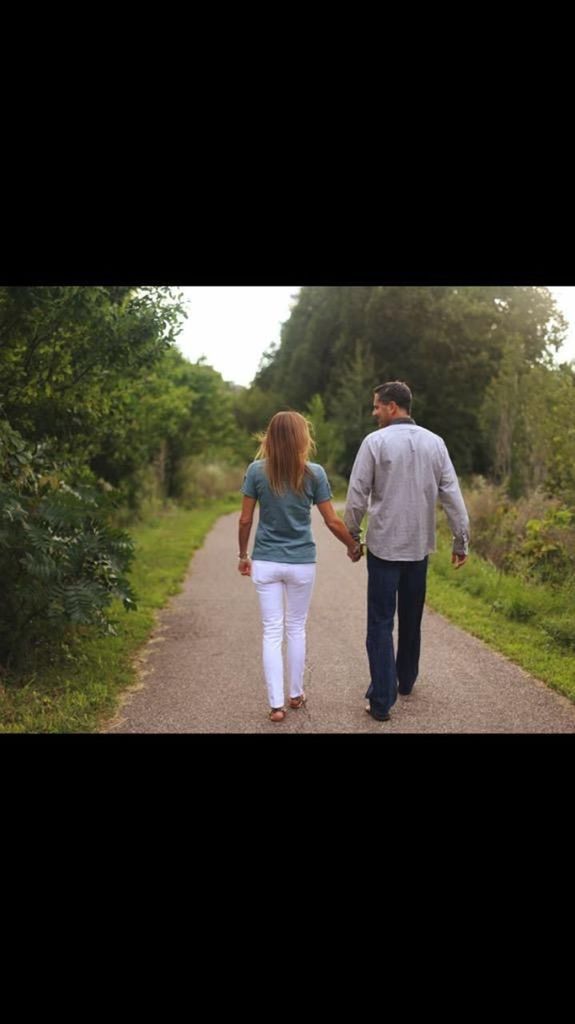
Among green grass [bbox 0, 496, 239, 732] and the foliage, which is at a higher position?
the foliage

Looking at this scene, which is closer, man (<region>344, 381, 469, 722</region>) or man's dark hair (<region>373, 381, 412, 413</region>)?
man (<region>344, 381, 469, 722</region>)

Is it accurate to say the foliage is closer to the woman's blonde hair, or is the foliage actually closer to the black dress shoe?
the woman's blonde hair

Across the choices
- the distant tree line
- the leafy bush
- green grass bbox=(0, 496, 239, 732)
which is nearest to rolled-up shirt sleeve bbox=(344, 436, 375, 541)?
the leafy bush

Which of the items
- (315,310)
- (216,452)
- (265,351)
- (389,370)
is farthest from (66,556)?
(265,351)

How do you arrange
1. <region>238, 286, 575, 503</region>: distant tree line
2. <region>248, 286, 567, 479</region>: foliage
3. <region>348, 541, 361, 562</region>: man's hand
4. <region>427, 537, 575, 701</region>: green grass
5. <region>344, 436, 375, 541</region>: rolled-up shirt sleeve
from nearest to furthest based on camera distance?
<region>344, 436, 375, 541</region>: rolled-up shirt sleeve
<region>348, 541, 361, 562</region>: man's hand
<region>427, 537, 575, 701</region>: green grass
<region>238, 286, 575, 503</region>: distant tree line
<region>248, 286, 567, 479</region>: foliage

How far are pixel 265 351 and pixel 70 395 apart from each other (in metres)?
38.9

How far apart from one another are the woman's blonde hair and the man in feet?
1.24

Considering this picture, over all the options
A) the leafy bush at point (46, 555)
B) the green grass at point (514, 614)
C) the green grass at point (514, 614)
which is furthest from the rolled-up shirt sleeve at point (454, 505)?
the leafy bush at point (46, 555)

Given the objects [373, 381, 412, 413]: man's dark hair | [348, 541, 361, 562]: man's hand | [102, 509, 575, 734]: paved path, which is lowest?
[102, 509, 575, 734]: paved path

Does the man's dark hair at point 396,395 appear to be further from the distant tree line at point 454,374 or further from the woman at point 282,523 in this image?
the distant tree line at point 454,374

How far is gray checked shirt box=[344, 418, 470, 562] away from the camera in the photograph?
4871 millimetres

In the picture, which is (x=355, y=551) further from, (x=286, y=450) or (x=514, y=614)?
(x=514, y=614)

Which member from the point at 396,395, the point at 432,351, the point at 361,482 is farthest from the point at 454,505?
the point at 432,351

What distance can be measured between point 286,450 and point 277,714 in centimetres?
159
